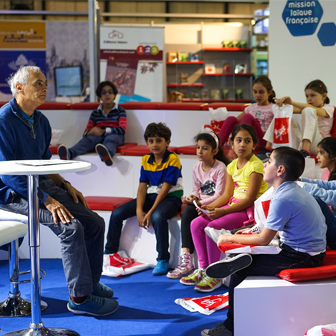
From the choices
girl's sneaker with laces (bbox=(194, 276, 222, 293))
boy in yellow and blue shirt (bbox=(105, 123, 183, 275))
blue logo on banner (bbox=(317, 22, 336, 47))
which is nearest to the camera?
girl's sneaker with laces (bbox=(194, 276, 222, 293))

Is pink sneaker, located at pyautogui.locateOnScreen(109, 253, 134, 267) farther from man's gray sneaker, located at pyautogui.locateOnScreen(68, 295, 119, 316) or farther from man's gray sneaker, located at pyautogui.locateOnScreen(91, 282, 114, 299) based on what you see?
man's gray sneaker, located at pyautogui.locateOnScreen(68, 295, 119, 316)

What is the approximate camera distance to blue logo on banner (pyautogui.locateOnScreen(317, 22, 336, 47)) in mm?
5758

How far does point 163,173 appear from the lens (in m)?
3.31

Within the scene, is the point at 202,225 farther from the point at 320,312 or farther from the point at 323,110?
the point at 323,110

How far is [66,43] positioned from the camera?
7.76 m

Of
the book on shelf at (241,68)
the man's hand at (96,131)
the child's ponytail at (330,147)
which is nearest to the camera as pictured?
the child's ponytail at (330,147)

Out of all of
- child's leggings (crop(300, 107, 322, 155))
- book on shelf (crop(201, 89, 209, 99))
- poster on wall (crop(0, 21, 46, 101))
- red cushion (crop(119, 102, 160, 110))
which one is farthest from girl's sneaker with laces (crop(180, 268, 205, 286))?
poster on wall (crop(0, 21, 46, 101))

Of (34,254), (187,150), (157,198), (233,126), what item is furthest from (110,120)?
(34,254)

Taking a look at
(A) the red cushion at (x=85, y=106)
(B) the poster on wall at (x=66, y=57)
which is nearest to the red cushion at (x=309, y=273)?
(A) the red cushion at (x=85, y=106)

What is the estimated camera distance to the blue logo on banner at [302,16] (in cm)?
579

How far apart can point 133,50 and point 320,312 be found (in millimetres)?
5537

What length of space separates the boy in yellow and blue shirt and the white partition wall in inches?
134

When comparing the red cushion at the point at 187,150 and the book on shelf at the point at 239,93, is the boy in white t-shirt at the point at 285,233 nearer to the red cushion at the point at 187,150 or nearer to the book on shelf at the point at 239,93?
the red cushion at the point at 187,150

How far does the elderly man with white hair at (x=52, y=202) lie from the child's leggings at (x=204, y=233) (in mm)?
621
